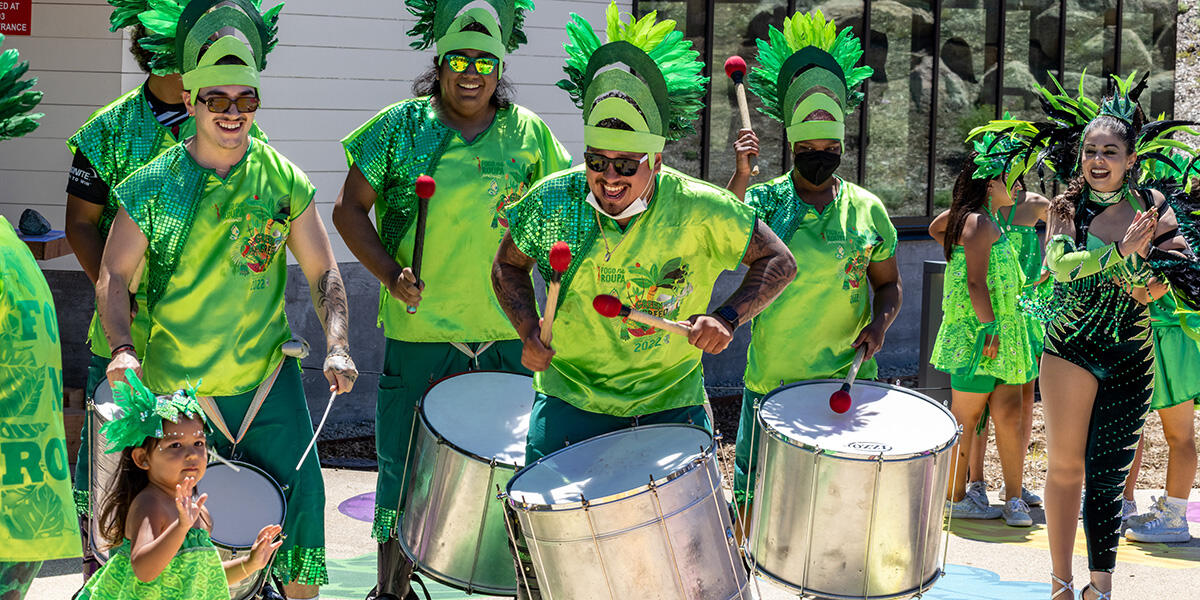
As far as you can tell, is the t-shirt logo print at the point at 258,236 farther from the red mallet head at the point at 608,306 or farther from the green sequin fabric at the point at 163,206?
the red mallet head at the point at 608,306

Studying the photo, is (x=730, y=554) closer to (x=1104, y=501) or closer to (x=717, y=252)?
(x=717, y=252)

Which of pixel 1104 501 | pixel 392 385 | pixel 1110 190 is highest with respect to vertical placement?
pixel 1110 190

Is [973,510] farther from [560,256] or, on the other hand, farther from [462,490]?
[560,256]

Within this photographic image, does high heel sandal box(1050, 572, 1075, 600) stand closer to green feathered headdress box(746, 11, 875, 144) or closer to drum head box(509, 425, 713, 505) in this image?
green feathered headdress box(746, 11, 875, 144)

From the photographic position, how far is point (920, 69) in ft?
38.1

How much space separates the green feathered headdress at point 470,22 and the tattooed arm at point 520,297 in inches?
39.2

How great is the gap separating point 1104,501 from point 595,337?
2.04 m

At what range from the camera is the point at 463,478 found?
4.48 meters

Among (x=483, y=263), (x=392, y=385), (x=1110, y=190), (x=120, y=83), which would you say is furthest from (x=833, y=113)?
(x=120, y=83)

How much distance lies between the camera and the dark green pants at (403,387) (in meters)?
5.16

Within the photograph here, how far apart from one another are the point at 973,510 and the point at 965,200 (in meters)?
1.46

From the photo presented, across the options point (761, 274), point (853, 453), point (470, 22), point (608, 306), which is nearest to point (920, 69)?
point (470, 22)

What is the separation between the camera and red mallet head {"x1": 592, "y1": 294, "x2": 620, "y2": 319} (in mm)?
3988

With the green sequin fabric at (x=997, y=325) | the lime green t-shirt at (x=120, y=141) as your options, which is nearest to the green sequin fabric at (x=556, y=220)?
the lime green t-shirt at (x=120, y=141)
